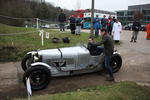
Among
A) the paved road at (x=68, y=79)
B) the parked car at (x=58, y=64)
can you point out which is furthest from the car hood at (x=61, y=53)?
the paved road at (x=68, y=79)

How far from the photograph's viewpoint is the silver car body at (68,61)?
15.9 feet

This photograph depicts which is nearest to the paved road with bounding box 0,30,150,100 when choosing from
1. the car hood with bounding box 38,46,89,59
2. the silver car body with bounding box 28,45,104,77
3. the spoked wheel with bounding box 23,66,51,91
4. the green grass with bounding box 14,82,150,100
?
the spoked wheel with bounding box 23,66,51,91

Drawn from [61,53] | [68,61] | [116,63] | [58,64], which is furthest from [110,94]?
[116,63]

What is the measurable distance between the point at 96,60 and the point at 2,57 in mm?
4601

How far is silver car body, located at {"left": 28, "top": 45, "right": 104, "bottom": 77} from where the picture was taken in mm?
4859

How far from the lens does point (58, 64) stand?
16.3 ft

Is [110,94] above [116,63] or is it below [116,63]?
below

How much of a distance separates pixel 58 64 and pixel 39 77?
2.41ft

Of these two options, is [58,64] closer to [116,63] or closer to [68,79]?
[68,79]

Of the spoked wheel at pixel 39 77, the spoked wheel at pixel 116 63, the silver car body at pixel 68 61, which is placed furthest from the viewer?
the spoked wheel at pixel 116 63

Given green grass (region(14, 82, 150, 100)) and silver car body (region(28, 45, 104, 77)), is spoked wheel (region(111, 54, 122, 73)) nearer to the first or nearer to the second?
silver car body (region(28, 45, 104, 77))

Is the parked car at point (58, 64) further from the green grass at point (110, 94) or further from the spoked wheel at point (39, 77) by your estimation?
the green grass at point (110, 94)

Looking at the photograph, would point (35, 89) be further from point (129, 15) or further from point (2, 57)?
point (129, 15)

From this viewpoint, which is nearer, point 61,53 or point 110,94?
point 110,94
